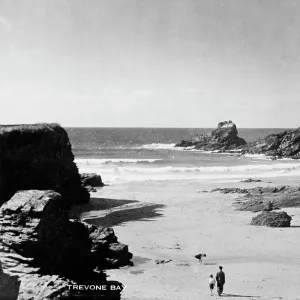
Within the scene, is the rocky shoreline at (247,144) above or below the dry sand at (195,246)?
above

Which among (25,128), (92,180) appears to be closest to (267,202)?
(25,128)

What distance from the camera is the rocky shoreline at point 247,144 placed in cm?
8394

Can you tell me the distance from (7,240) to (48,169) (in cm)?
1420

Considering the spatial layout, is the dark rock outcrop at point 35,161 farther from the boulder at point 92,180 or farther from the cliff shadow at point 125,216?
the boulder at point 92,180

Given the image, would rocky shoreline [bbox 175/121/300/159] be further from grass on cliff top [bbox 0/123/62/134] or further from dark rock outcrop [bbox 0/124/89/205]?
grass on cliff top [bbox 0/123/62/134]

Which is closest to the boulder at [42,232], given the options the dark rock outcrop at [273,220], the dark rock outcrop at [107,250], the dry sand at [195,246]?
the dry sand at [195,246]

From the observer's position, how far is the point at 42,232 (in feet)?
38.1

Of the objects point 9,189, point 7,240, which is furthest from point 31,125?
point 7,240

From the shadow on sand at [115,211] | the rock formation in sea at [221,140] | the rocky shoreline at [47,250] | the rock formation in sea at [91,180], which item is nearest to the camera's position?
the rocky shoreline at [47,250]

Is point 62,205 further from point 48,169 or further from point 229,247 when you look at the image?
point 48,169

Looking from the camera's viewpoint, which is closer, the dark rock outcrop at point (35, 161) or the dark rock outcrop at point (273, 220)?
the dark rock outcrop at point (273, 220)

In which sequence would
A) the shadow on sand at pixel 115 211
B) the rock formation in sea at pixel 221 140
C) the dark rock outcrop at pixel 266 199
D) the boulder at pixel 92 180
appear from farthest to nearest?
the rock formation in sea at pixel 221 140, the boulder at pixel 92 180, the dark rock outcrop at pixel 266 199, the shadow on sand at pixel 115 211

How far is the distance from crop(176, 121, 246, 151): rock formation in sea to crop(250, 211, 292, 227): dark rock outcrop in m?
78.4

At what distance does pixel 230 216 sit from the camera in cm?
2553
